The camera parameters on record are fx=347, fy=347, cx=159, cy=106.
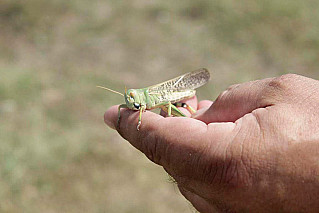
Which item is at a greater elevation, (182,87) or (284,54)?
(182,87)

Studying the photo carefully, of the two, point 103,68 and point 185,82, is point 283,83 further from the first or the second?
point 103,68

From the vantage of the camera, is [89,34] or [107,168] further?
[89,34]

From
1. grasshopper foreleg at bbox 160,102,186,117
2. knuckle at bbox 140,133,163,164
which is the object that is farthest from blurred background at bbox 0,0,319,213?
knuckle at bbox 140,133,163,164

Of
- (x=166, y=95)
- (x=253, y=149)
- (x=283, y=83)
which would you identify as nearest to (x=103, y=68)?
(x=166, y=95)

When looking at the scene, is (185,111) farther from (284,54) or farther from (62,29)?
(62,29)

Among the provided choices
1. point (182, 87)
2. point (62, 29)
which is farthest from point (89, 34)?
point (182, 87)

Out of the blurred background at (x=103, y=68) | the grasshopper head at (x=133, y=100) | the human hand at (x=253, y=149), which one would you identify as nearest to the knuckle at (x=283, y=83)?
the human hand at (x=253, y=149)
